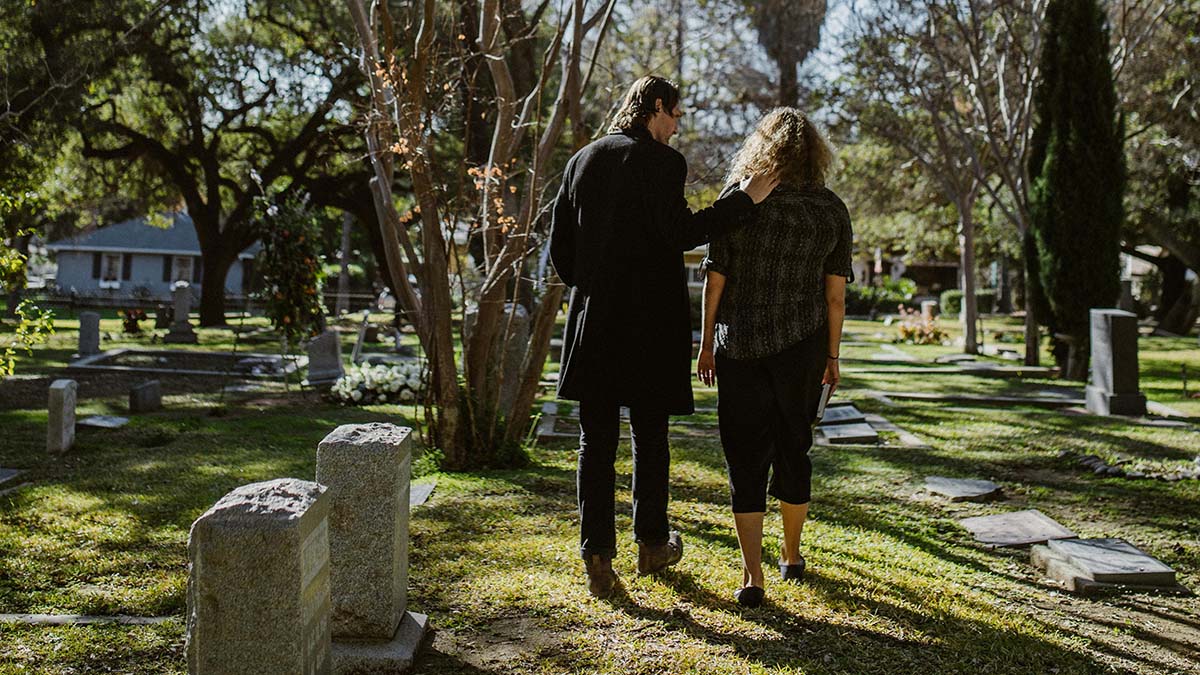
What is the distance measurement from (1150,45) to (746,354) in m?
19.9

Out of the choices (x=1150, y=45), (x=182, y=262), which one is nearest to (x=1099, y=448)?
(x=1150, y=45)

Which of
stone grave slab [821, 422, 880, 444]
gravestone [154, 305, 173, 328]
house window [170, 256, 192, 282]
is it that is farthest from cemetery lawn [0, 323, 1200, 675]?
house window [170, 256, 192, 282]

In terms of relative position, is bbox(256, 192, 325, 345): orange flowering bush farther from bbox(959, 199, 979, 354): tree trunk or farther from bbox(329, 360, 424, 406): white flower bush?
bbox(959, 199, 979, 354): tree trunk

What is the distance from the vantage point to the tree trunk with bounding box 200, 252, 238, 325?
28719 millimetres

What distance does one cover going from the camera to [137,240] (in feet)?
176

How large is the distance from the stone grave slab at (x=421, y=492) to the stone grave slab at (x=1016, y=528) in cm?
317

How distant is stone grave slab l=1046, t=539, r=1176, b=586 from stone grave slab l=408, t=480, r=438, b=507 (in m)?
3.46

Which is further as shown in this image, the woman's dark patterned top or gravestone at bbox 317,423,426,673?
the woman's dark patterned top

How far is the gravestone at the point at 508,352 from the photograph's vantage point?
24.7 feet

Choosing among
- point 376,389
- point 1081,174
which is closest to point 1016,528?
point 376,389

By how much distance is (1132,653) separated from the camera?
3793 millimetres

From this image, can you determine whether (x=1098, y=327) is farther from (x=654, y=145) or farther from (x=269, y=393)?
(x=269, y=393)

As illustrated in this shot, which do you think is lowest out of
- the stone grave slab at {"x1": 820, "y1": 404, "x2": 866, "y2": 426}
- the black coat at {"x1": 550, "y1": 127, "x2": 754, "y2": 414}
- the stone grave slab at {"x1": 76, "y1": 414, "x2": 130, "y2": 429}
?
the stone grave slab at {"x1": 76, "y1": 414, "x2": 130, "y2": 429}

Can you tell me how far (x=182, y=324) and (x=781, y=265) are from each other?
2202cm
